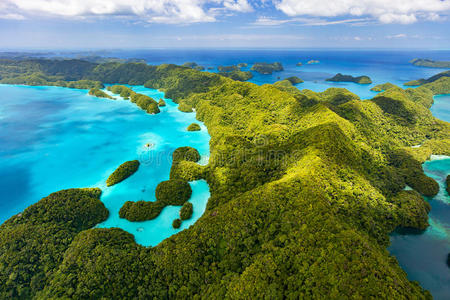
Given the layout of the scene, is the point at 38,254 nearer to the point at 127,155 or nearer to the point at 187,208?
the point at 187,208

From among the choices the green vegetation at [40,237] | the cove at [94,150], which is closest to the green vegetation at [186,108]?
the cove at [94,150]

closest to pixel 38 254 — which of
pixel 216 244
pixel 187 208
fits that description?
pixel 187 208

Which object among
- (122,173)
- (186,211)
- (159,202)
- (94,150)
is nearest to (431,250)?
(186,211)

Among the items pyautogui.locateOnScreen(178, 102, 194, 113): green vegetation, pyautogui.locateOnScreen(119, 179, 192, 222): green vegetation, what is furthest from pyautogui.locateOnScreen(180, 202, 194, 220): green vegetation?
pyautogui.locateOnScreen(178, 102, 194, 113): green vegetation

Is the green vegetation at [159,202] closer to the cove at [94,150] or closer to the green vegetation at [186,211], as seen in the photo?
the cove at [94,150]

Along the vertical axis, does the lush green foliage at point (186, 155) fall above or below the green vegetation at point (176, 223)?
above

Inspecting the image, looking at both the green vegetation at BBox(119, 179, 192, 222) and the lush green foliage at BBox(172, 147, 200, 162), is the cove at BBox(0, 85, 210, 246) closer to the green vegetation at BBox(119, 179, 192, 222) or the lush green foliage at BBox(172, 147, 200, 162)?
the green vegetation at BBox(119, 179, 192, 222)
